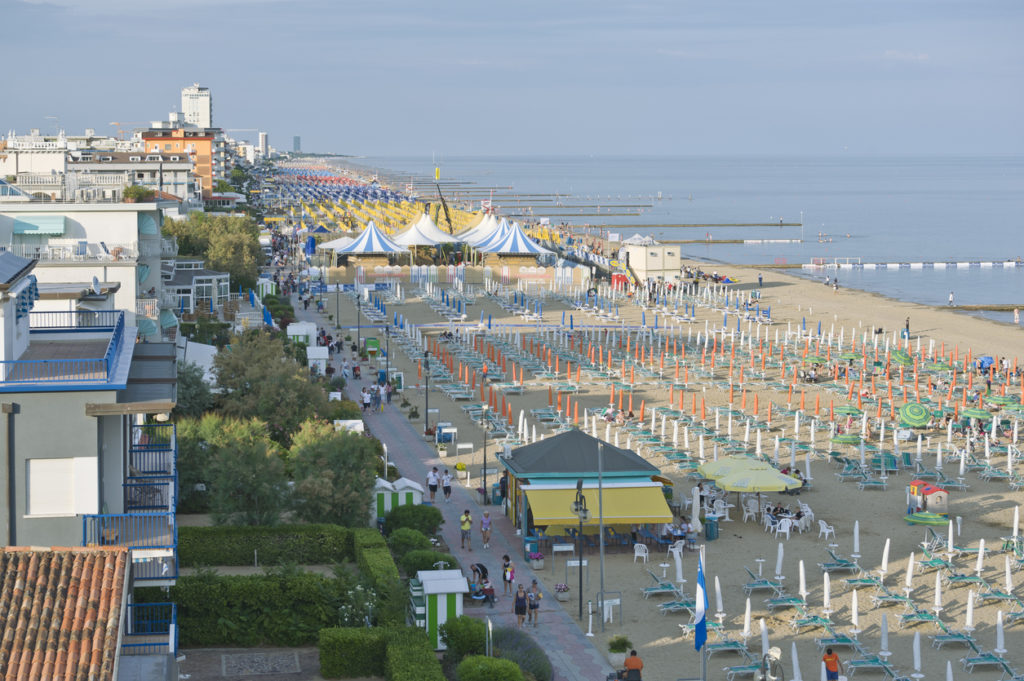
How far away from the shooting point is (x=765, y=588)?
24.5m

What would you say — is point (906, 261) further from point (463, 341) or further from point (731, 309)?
point (463, 341)

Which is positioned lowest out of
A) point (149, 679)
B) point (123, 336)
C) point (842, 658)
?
point (842, 658)

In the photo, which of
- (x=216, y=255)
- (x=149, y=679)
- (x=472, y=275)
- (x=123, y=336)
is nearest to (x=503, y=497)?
(x=123, y=336)

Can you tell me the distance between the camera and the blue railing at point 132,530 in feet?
51.4

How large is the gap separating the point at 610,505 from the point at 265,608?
9.14 metres

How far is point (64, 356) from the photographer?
1716 cm

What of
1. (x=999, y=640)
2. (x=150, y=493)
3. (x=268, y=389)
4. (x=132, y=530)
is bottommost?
(x=999, y=640)

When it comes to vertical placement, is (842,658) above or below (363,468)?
below

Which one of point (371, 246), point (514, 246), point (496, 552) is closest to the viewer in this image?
point (496, 552)

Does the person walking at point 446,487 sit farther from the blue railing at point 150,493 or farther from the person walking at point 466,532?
the blue railing at point 150,493

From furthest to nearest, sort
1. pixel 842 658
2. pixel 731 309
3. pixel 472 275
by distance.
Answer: pixel 472 275
pixel 731 309
pixel 842 658

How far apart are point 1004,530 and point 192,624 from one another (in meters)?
18.5

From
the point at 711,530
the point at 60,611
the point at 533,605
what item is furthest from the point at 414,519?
the point at 60,611

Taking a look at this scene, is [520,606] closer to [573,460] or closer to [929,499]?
[573,460]
